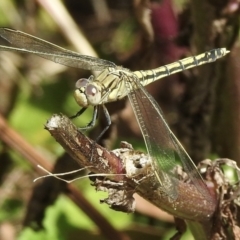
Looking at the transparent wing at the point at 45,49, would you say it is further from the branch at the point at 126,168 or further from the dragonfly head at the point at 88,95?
the branch at the point at 126,168

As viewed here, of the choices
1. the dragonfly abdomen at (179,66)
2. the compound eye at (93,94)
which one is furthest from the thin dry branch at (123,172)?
the dragonfly abdomen at (179,66)

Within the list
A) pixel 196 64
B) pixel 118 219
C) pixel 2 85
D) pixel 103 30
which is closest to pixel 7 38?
pixel 196 64

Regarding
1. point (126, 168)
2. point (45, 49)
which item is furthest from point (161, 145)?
point (45, 49)

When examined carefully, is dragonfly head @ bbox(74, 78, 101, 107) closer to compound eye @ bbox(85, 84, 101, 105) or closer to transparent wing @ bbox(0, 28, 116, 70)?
compound eye @ bbox(85, 84, 101, 105)

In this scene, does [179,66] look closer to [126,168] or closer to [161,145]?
[161,145]

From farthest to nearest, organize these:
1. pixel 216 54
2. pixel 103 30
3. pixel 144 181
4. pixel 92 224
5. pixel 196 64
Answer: pixel 103 30 < pixel 92 224 < pixel 196 64 < pixel 216 54 < pixel 144 181

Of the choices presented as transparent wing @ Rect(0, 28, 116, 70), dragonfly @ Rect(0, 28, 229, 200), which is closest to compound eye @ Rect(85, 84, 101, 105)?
dragonfly @ Rect(0, 28, 229, 200)

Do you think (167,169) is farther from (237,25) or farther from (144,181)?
(237,25)
